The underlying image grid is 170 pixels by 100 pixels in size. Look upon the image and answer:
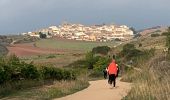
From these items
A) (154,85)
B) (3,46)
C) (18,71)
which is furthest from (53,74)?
(3,46)

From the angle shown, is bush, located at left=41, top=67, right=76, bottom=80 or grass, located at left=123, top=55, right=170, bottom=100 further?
bush, located at left=41, top=67, right=76, bottom=80

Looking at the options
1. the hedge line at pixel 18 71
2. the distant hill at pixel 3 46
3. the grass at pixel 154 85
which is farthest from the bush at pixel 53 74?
the distant hill at pixel 3 46

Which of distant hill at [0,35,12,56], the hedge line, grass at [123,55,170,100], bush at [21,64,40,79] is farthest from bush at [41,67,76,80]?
distant hill at [0,35,12,56]

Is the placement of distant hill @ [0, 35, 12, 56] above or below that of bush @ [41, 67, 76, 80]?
above

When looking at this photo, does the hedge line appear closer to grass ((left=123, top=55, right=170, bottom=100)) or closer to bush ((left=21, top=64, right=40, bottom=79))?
bush ((left=21, top=64, right=40, bottom=79))

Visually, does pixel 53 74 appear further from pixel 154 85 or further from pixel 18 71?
pixel 154 85

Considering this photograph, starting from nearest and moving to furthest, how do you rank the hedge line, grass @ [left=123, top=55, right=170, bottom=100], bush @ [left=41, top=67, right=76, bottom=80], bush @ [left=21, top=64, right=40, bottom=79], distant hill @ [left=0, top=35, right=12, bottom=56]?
grass @ [left=123, top=55, right=170, bottom=100] < the hedge line < bush @ [left=21, top=64, right=40, bottom=79] < bush @ [left=41, top=67, right=76, bottom=80] < distant hill @ [left=0, top=35, right=12, bottom=56]

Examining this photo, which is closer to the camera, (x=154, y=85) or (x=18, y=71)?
(x=154, y=85)

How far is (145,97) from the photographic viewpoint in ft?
49.9

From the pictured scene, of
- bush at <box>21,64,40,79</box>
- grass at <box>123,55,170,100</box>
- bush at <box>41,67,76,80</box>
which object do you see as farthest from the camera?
bush at <box>41,67,76,80</box>

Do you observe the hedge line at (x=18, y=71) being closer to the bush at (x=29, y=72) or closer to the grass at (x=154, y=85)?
the bush at (x=29, y=72)

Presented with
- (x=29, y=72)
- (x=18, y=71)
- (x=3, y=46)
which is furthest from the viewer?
(x=3, y=46)

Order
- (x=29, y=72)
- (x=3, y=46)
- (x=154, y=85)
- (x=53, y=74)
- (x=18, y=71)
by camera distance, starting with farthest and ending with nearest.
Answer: (x=3, y=46) < (x=53, y=74) < (x=29, y=72) < (x=18, y=71) < (x=154, y=85)

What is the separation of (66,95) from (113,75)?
2.89 m
